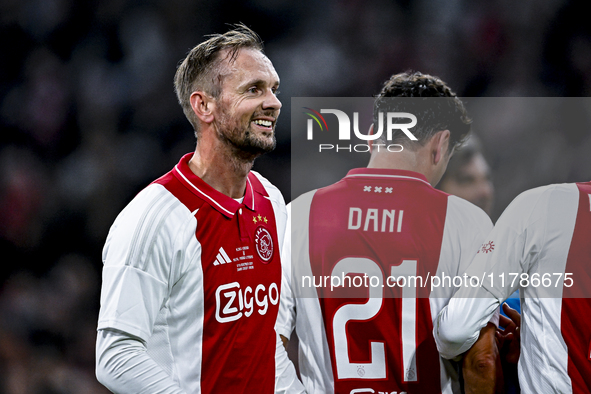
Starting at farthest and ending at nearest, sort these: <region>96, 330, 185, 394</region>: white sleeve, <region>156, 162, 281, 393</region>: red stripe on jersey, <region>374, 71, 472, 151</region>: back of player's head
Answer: <region>374, 71, 472, 151</region>: back of player's head → <region>156, 162, 281, 393</region>: red stripe on jersey → <region>96, 330, 185, 394</region>: white sleeve

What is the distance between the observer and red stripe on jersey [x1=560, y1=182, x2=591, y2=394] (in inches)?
63.9

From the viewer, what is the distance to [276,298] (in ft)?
5.79

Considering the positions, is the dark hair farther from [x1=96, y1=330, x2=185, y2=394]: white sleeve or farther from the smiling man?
[x1=96, y1=330, x2=185, y2=394]: white sleeve

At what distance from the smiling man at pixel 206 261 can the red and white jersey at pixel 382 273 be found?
157 mm

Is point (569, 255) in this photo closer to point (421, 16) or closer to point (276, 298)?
point (276, 298)

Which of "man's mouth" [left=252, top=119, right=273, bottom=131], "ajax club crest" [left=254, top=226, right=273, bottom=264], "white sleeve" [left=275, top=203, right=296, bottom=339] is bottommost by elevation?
"white sleeve" [left=275, top=203, right=296, bottom=339]

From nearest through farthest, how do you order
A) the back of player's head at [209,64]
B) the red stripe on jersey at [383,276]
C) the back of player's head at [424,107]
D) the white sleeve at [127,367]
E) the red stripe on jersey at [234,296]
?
the white sleeve at [127,367] → the red stripe on jersey at [234,296] → the back of player's head at [209,64] → the red stripe on jersey at [383,276] → the back of player's head at [424,107]

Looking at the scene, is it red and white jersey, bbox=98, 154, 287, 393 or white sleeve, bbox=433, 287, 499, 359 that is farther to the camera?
white sleeve, bbox=433, 287, 499, 359

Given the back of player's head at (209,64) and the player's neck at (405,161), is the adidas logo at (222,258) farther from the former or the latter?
the player's neck at (405,161)

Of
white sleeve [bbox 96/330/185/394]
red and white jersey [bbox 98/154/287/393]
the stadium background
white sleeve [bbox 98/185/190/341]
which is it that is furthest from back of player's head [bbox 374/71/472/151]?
the stadium background

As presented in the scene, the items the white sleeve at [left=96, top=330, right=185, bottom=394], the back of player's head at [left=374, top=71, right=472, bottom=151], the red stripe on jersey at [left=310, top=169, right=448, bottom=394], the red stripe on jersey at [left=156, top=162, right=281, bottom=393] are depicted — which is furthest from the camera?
the back of player's head at [left=374, top=71, right=472, bottom=151]

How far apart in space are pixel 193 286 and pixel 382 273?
2.09 ft

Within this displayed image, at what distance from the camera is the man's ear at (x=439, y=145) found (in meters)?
1.92

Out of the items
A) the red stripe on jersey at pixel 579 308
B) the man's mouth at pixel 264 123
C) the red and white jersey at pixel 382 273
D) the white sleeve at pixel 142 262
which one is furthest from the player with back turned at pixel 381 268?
the white sleeve at pixel 142 262
